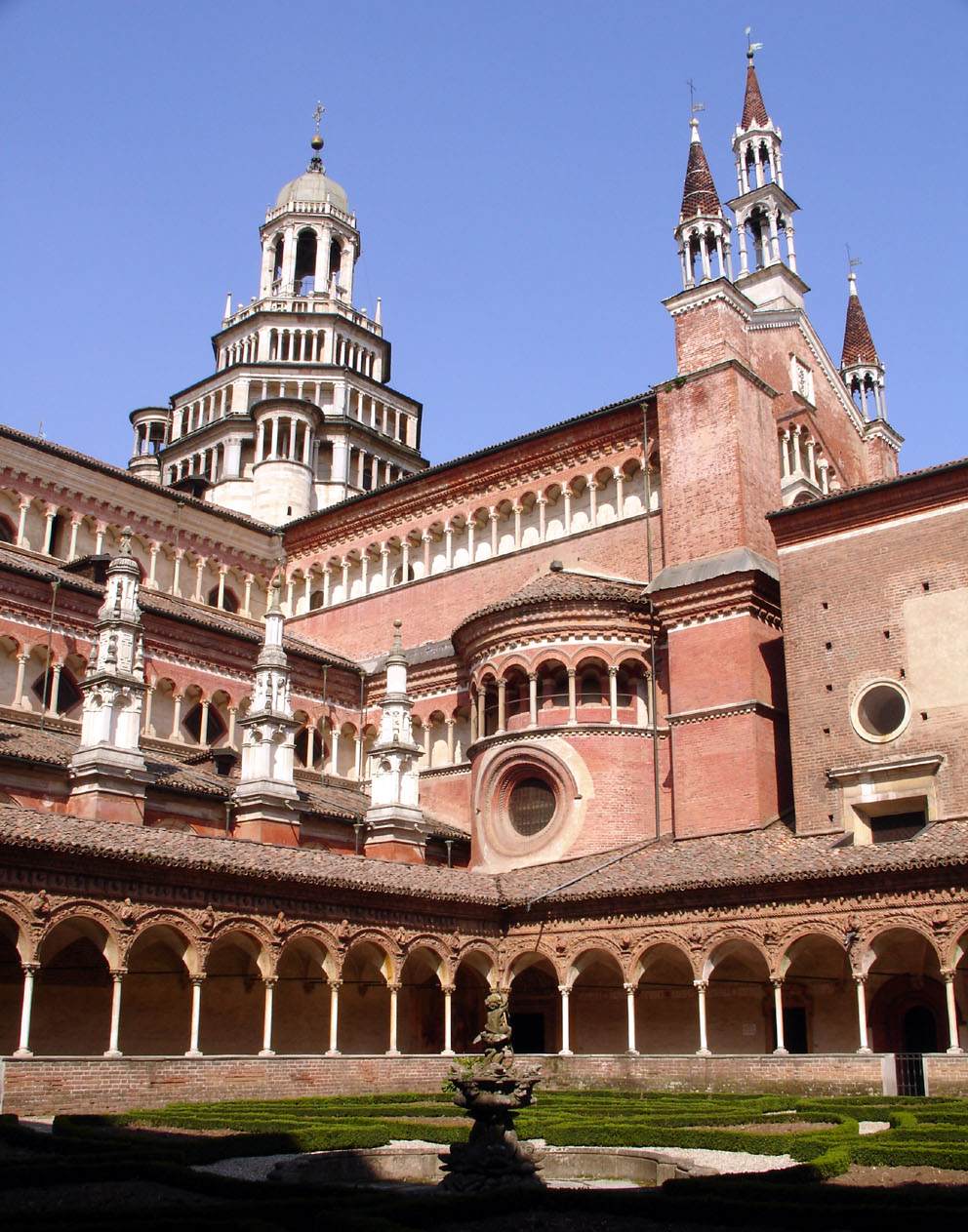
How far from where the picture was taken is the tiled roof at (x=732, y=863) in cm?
2895

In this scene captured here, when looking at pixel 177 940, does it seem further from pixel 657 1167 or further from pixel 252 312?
pixel 252 312

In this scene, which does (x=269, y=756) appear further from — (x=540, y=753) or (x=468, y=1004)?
(x=468, y=1004)

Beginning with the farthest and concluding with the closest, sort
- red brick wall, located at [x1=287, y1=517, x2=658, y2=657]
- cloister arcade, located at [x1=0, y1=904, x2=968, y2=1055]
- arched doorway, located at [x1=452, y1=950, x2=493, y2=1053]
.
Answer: red brick wall, located at [x1=287, y1=517, x2=658, y2=657]
arched doorway, located at [x1=452, y1=950, x2=493, y2=1053]
cloister arcade, located at [x1=0, y1=904, x2=968, y2=1055]

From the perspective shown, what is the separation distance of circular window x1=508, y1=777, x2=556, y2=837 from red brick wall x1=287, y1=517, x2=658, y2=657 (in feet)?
23.7

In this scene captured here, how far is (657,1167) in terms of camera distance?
51.2 feet

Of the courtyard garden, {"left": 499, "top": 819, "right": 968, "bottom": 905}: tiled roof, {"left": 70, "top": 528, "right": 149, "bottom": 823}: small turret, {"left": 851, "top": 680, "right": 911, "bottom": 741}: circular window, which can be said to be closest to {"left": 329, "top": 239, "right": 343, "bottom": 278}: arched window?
{"left": 70, "top": 528, "right": 149, "bottom": 823}: small turret

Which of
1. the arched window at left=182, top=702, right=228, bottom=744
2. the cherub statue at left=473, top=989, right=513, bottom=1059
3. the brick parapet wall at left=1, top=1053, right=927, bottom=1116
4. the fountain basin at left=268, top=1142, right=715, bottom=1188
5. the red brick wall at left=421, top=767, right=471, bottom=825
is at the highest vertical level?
the arched window at left=182, top=702, right=228, bottom=744

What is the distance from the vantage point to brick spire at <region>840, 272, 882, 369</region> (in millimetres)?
50469

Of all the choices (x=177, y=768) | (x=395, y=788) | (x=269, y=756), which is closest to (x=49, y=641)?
(x=177, y=768)

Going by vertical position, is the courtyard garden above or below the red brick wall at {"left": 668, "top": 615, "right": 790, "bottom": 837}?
below

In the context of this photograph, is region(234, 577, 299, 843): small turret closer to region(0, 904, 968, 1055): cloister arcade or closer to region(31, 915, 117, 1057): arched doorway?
region(0, 904, 968, 1055): cloister arcade

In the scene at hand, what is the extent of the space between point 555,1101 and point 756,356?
1019 inches

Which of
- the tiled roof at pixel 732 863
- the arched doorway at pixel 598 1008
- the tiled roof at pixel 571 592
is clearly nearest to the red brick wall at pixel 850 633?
the tiled roof at pixel 732 863

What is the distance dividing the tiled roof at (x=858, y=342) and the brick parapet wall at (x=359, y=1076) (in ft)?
97.4
